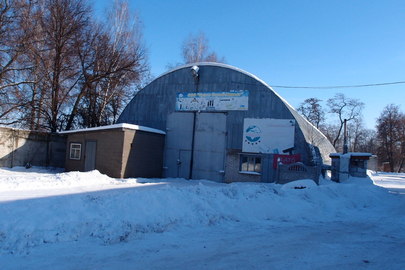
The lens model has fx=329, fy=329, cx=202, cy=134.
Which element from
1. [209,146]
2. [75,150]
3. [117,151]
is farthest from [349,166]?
[75,150]

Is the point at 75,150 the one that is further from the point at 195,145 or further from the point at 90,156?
the point at 195,145

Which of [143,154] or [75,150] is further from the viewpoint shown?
[75,150]

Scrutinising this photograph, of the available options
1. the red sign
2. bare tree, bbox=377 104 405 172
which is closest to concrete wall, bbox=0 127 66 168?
the red sign

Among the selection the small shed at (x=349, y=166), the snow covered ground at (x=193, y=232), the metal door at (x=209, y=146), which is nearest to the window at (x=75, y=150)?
the metal door at (x=209, y=146)

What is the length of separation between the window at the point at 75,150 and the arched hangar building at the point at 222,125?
15.3ft

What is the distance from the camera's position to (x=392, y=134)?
192ft

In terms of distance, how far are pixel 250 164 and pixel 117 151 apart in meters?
7.89

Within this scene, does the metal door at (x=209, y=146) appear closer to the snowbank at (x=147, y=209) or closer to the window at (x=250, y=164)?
the window at (x=250, y=164)

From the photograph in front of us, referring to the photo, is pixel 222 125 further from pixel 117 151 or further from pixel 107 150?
pixel 107 150

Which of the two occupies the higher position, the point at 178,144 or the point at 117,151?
the point at 178,144

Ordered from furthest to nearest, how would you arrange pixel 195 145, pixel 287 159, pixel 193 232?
1. pixel 195 145
2. pixel 287 159
3. pixel 193 232

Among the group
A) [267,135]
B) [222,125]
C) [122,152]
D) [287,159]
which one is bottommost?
[122,152]

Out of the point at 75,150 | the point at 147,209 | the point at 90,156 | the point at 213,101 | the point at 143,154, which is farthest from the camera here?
the point at 213,101

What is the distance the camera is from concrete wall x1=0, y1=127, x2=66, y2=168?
66.4ft
